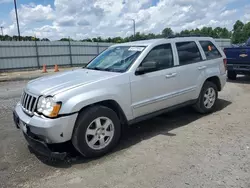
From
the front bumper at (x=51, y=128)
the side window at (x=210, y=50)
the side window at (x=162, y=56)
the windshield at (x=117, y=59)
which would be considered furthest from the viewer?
the side window at (x=210, y=50)

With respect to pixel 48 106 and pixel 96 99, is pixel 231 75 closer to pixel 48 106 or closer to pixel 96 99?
pixel 96 99

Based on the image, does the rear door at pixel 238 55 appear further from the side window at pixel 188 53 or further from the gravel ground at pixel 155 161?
the gravel ground at pixel 155 161

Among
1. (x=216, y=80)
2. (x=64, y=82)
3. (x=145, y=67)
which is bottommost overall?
(x=216, y=80)

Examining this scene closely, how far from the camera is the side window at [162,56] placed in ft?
14.7

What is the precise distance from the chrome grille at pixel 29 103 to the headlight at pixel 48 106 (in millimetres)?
128

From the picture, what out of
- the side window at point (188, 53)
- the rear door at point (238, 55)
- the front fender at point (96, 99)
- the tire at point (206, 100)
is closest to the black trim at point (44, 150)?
the front fender at point (96, 99)

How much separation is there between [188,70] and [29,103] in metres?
3.09

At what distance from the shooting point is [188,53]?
5164 mm

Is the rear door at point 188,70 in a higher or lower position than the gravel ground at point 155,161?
higher

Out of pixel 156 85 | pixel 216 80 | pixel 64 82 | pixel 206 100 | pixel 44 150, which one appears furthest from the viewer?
pixel 216 80

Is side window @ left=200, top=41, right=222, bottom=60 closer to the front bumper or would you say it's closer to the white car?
the white car

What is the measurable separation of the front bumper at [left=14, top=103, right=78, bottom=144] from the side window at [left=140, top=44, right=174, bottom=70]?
1.77 meters

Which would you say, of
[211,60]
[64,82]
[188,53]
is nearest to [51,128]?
[64,82]

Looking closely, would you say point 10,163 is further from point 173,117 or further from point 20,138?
point 173,117
